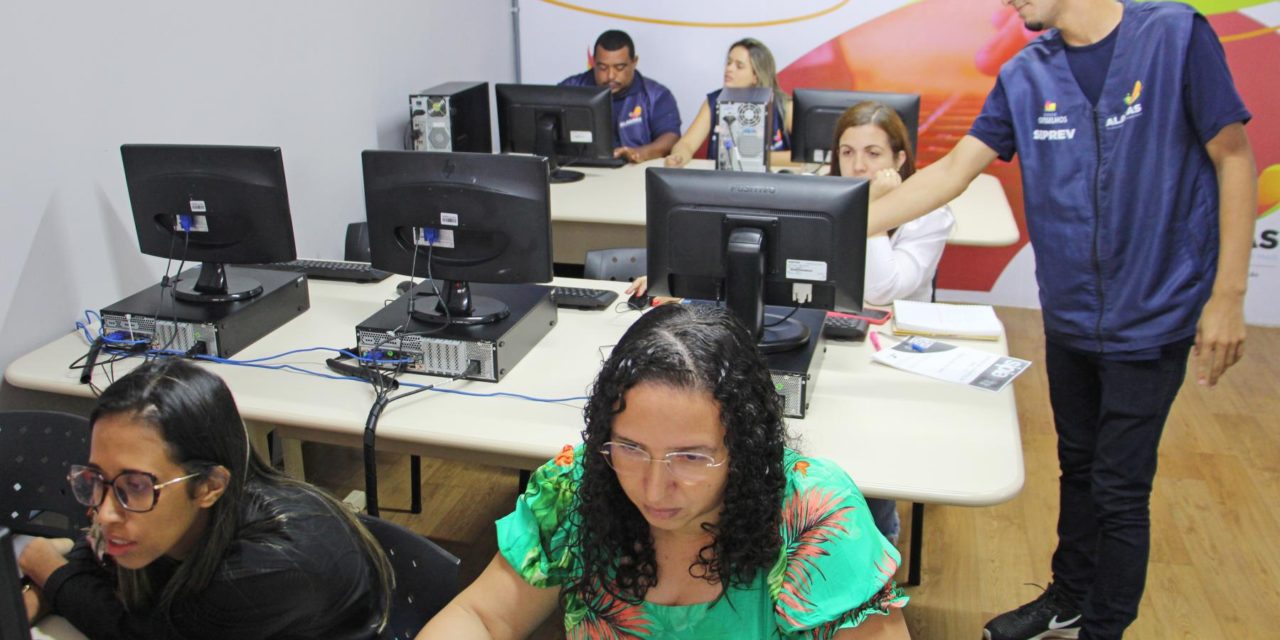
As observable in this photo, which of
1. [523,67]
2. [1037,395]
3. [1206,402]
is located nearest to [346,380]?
[1037,395]

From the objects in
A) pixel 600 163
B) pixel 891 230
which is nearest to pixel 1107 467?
pixel 891 230

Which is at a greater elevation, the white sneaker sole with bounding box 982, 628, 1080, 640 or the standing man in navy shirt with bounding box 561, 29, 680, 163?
the standing man in navy shirt with bounding box 561, 29, 680, 163

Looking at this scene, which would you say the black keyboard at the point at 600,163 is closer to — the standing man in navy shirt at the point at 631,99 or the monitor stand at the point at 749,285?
the standing man in navy shirt at the point at 631,99

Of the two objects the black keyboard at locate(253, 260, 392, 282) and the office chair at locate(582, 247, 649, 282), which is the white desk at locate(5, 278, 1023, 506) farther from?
the office chair at locate(582, 247, 649, 282)

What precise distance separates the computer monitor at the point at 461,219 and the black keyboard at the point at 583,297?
13.7 inches

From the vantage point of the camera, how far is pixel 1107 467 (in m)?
2.13

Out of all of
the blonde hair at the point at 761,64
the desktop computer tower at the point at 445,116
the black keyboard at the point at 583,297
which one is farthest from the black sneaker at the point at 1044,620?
the blonde hair at the point at 761,64

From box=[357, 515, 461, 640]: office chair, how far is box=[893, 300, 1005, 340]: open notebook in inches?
54.6

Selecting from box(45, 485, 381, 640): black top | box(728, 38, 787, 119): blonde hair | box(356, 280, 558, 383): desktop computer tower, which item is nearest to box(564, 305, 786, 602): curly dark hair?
box(45, 485, 381, 640): black top

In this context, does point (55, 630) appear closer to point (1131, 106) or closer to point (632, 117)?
point (1131, 106)

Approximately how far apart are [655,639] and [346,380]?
1.14 meters

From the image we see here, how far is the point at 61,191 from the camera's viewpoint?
259cm

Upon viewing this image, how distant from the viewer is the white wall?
2479 mm

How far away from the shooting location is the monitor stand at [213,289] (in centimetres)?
248
